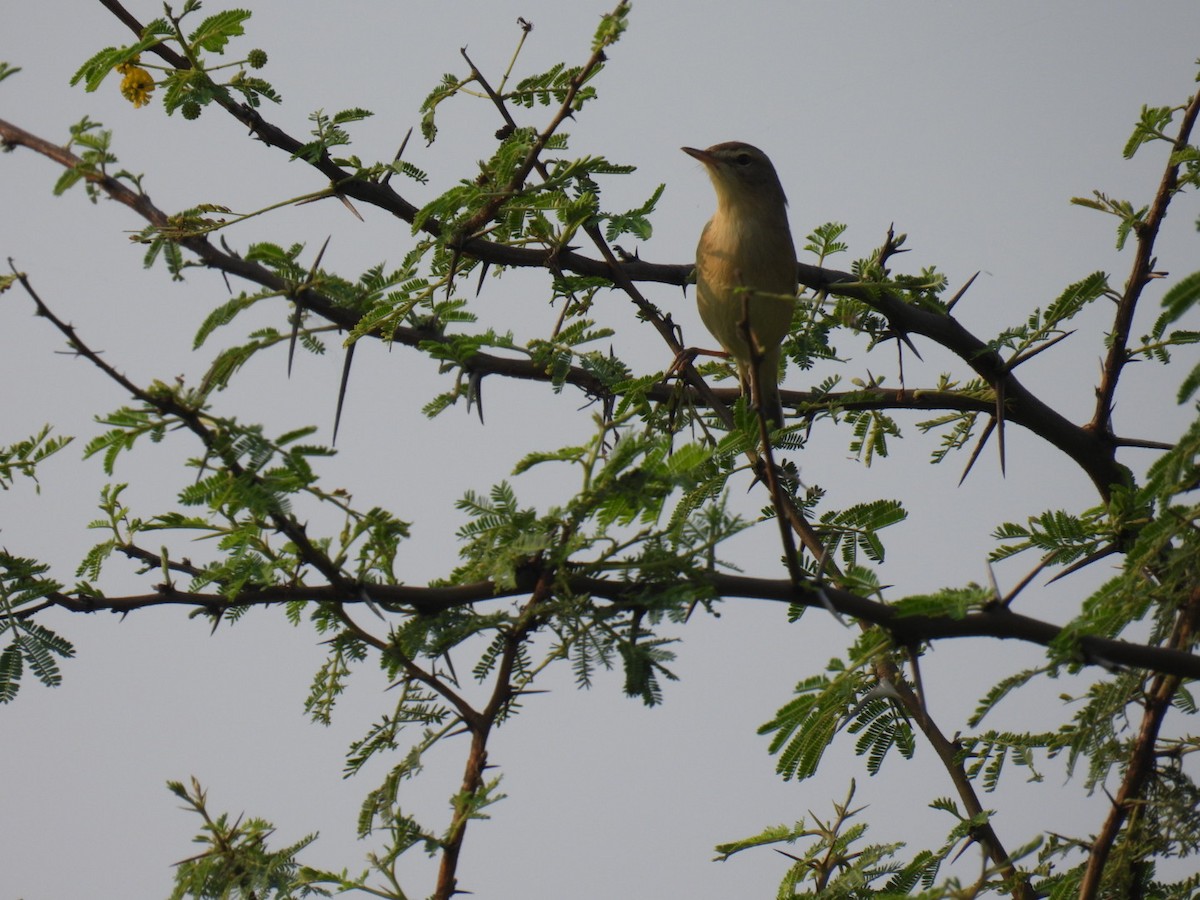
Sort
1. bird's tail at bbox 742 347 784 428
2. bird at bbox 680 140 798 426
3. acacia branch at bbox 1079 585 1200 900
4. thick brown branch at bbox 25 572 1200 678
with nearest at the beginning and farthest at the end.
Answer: thick brown branch at bbox 25 572 1200 678
acacia branch at bbox 1079 585 1200 900
bird's tail at bbox 742 347 784 428
bird at bbox 680 140 798 426

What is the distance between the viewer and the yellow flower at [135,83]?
3.06 m

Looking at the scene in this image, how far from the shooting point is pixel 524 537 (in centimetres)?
221

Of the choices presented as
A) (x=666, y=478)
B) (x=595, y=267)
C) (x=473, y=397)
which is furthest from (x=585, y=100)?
(x=666, y=478)

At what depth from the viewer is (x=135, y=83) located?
120 inches

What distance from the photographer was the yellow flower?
120 inches

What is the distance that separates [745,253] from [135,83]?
9.03 ft

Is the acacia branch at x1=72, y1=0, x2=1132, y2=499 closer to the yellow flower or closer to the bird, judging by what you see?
the yellow flower

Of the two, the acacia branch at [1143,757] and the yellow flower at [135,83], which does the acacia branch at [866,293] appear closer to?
the yellow flower at [135,83]

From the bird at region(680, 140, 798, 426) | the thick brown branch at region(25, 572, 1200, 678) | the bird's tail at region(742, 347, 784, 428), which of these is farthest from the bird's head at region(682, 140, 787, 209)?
the thick brown branch at region(25, 572, 1200, 678)

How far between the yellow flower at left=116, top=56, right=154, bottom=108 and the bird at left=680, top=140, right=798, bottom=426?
2.40 m

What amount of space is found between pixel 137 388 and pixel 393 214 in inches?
61.9

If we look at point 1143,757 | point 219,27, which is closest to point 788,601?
point 1143,757

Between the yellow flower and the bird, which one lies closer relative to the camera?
the yellow flower

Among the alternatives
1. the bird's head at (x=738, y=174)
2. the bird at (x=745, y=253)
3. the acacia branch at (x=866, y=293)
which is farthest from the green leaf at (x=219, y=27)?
the bird's head at (x=738, y=174)
